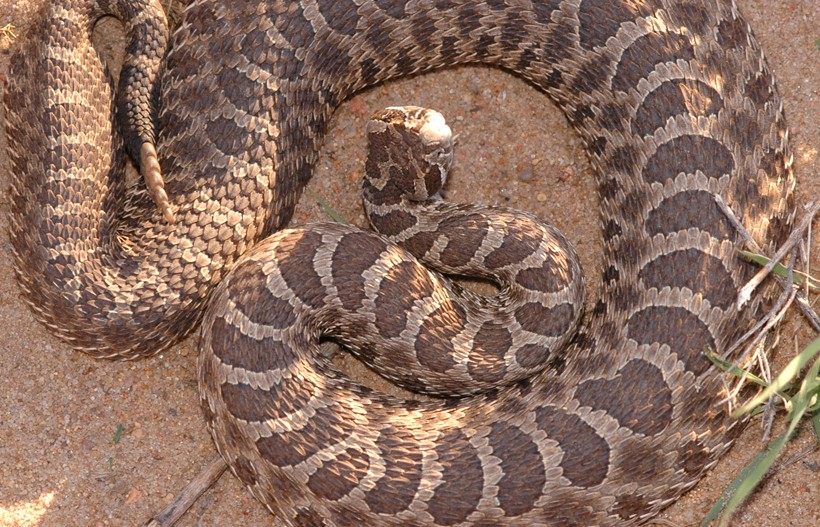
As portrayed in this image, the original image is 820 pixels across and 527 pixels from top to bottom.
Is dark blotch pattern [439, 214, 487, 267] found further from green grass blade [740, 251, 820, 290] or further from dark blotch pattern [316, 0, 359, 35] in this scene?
green grass blade [740, 251, 820, 290]

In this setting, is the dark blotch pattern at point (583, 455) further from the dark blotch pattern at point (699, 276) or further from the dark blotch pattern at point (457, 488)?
the dark blotch pattern at point (699, 276)

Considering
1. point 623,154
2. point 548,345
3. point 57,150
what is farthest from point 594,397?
point 57,150

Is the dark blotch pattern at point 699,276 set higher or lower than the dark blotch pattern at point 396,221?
higher

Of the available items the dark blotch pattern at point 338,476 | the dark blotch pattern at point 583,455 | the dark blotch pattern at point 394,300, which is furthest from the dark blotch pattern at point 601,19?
the dark blotch pattern at point 338,476

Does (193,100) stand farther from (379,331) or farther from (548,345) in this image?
(548,345)

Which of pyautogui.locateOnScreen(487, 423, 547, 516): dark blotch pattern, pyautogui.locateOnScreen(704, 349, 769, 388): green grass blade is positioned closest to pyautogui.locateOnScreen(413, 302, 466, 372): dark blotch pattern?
pyautogui.locateOnScreen(487, 423, 547, 516): dark blotch pattern
